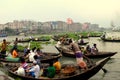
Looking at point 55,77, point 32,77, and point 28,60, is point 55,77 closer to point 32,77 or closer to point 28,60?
point 32,77

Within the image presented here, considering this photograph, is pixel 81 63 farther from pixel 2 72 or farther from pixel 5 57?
pixel 5 57

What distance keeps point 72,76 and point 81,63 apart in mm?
2100

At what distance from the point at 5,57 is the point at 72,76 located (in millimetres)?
9739

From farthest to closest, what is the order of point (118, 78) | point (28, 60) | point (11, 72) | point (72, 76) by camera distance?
point (28, 60), point (118, 78), point (11, 72), point (72, 76)

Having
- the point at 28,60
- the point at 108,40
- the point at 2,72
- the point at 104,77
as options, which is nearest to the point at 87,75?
the point at 104,77

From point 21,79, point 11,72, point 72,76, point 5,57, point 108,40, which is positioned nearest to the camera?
point 72,76

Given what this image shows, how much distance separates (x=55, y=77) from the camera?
13.5 m

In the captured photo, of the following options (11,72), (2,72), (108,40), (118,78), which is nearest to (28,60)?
(2,72)

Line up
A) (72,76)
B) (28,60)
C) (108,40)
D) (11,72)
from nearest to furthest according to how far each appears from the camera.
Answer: (72,76) < (11,72) < (28,60) < (108,40)

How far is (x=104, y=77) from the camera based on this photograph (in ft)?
55.9

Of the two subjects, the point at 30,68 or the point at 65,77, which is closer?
the point at 65,77

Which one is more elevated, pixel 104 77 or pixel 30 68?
pixel 30 68

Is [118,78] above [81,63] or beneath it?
beneath

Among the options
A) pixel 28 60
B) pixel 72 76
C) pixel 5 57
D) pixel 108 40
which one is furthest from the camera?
pixel 108 40
